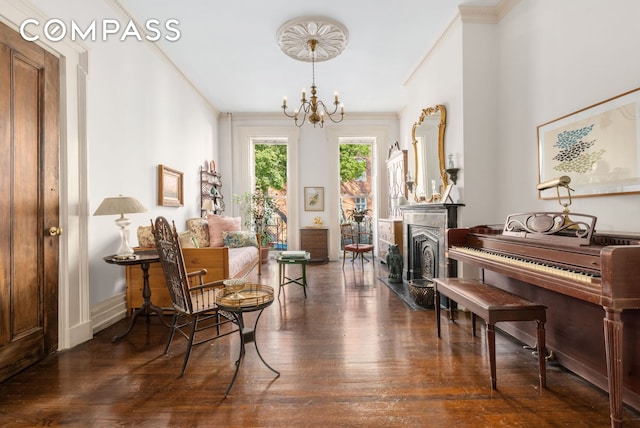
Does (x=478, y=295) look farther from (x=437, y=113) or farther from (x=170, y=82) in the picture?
(x=170, y=82)

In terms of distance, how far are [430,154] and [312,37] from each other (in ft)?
7.30

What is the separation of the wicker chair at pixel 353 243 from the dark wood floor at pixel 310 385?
2705 mm

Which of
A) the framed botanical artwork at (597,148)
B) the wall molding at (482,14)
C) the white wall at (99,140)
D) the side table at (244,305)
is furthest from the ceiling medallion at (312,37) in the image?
the side table at (244,305)

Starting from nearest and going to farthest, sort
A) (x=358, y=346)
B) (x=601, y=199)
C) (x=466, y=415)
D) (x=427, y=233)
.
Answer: (x=466, y=415) < (x=601, y=199) < (x=358, y=346) < (x=427, y=233)

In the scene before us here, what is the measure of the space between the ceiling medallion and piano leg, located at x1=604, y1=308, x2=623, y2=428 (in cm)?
379

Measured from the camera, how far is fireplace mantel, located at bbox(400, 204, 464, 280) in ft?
11.9

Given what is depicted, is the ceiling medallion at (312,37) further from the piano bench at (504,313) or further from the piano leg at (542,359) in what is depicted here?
the piano leg at (542,359)

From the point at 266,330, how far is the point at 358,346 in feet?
3.09

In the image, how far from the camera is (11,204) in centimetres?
217

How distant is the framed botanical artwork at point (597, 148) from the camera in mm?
2107

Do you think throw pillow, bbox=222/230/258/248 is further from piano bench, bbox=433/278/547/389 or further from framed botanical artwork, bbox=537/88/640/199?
framed botanical artwork, bbox=537/88/640/199

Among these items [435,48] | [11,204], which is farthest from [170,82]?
[435,48]

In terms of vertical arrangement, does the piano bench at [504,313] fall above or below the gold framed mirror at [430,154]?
below

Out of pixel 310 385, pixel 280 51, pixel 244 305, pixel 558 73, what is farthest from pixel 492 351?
pixel 280 51
